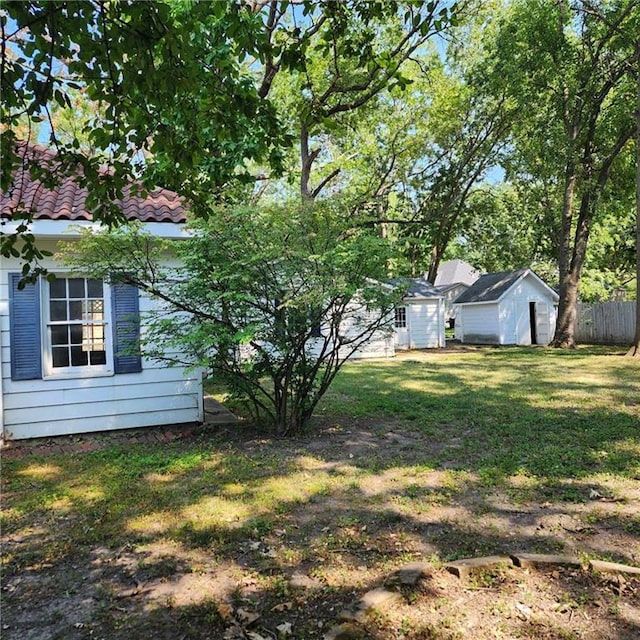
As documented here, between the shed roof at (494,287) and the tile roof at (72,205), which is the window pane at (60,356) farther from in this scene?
the shed roof at (494,287)

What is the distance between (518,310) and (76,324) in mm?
19613

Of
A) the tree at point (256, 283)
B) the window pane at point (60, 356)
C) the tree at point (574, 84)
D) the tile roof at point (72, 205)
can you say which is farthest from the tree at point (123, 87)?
the tree at point (574, 84)

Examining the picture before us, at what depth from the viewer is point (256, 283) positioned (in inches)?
208

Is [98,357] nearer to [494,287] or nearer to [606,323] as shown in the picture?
[606,323]

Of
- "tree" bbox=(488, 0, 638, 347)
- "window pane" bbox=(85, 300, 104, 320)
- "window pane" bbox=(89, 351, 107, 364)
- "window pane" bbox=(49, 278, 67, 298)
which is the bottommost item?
"window pane" bbox=(89, 351, 107, 364)

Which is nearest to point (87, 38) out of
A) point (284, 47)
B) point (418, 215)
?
point (284, 47)

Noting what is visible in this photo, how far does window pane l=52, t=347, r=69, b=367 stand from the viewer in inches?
245

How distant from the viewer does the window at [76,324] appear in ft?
20.3

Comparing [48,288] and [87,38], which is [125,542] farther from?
[48,288]

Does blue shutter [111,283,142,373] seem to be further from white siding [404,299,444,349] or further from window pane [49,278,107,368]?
white siding [404,299,444,349]

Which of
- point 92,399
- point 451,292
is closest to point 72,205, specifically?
point 92,399

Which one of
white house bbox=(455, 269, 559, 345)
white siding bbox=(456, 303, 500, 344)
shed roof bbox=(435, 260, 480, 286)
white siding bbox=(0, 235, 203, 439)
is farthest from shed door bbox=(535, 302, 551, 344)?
shed roof bbox=(435, 260, 480, 286)

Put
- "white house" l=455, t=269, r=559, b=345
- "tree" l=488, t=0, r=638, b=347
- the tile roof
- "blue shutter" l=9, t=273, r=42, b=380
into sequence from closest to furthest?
the tile roof → "blue shutter" l=9, t=273, r=42, b=380 → "tree" l=488, t=0, r=638, b=347 → "white house" l=455, t=269, r=559, b=345

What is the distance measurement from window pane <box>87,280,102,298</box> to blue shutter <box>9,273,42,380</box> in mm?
582
